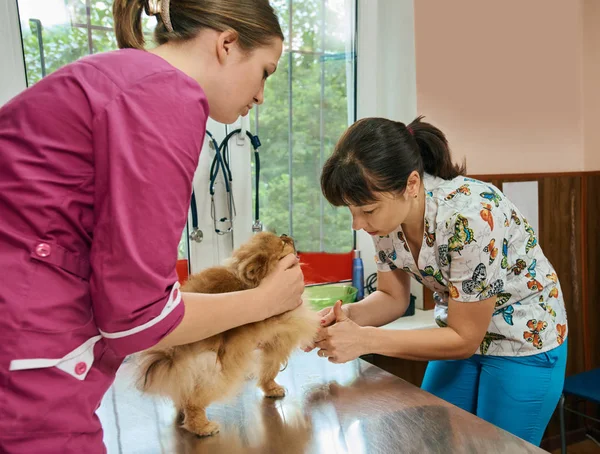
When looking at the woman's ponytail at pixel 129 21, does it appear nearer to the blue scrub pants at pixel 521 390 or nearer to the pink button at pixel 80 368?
the pink button at pixel 80 368

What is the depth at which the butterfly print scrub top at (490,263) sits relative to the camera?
53.2 inches

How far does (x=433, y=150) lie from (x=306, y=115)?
1129 mm

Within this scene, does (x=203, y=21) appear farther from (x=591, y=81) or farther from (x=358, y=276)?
(x=591, y=81)

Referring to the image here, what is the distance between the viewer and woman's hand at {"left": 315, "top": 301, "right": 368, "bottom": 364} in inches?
55.4

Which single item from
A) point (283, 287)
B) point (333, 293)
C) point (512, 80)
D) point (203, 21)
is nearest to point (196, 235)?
point (333, 293)

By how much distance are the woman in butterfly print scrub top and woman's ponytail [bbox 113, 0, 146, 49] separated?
0.66 metres

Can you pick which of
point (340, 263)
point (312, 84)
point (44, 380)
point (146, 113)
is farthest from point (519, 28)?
point (44, 380)

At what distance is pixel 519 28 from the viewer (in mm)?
2822

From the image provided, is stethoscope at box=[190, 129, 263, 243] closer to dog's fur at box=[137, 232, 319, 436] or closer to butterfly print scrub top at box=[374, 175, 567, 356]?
butterfly print scrub top at box=[374, 175, 567, 356]

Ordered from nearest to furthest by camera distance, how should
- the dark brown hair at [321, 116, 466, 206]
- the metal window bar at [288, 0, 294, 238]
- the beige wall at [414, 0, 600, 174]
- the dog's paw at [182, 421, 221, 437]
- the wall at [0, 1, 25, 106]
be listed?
the dog's paw at [182, 421, 221, 437] → the dark brown hair at [321, 116, 466, 206] → the wall at [0, 1, 25, 106] → the metal window bar at [288, 0, 294, 238] → the beige wall at [414, 0, 600, 174]

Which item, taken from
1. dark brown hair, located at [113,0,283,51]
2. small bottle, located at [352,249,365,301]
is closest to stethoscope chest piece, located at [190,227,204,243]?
small bottle, located at [352,249,365,301]

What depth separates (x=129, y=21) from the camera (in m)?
0.87

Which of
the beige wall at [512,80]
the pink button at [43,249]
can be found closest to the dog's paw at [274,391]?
the pink button at [43,249]

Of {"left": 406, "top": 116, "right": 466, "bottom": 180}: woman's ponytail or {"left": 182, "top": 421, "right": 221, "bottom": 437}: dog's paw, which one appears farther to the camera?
{"left": 406, "top": 116, "right": 466, "bottom": 180}: woman's ponytail
